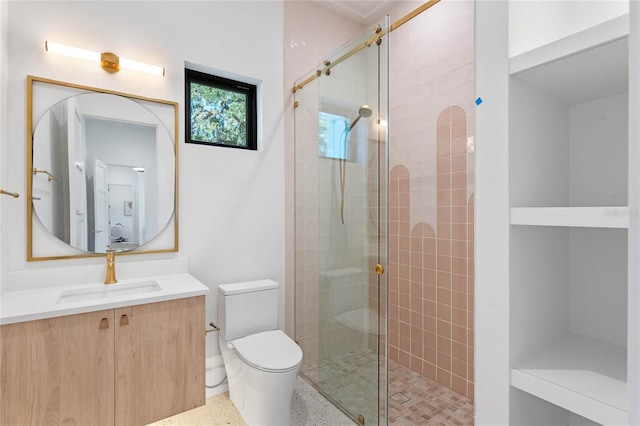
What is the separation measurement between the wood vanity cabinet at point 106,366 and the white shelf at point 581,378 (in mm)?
1561

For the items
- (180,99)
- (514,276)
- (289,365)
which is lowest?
(289,365)

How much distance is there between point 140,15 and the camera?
6.57 feet

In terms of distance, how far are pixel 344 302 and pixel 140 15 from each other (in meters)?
2.19

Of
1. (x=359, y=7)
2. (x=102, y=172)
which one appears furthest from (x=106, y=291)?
(x=359, y=7)

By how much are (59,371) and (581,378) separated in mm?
1850

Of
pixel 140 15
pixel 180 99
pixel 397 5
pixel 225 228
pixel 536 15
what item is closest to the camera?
pixel 536 15

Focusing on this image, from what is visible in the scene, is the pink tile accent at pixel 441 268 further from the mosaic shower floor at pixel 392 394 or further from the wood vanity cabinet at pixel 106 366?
the wood vanity cabinet at pixel 106 366

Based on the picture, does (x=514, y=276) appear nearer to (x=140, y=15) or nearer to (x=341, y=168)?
(x=341, y=168)

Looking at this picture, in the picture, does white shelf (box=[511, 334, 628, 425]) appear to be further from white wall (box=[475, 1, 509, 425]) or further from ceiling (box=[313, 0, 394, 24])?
ceiling (box=[313, 0, 394, 24])

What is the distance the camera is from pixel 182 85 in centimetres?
215

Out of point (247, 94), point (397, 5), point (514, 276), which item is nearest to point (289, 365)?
point (514, 276)

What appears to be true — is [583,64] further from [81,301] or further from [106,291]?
[106,291]

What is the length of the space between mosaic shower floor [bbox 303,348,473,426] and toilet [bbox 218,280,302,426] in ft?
1.19

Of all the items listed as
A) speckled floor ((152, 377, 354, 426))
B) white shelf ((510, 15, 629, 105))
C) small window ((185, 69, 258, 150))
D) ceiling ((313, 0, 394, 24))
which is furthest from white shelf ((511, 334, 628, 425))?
ceiling ((313, 0, 394, 24))
